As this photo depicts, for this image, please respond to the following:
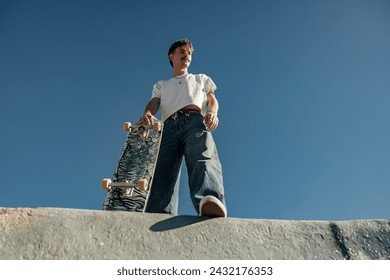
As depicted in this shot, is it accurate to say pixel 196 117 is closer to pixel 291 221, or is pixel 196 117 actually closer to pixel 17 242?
pixel 291 221

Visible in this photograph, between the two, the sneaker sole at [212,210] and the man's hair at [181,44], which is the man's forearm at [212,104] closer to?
the man's hair at [181,44]

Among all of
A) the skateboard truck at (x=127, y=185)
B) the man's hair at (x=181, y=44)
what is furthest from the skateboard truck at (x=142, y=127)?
the man's hair at (x=181, y=44)

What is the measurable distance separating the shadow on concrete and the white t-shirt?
5.49 feet

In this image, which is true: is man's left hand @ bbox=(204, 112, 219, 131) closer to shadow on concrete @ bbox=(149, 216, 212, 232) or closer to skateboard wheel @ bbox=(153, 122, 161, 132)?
skateboard wheel @ bbox=(153, 122, 161, 132)

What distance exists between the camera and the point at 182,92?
3916mm

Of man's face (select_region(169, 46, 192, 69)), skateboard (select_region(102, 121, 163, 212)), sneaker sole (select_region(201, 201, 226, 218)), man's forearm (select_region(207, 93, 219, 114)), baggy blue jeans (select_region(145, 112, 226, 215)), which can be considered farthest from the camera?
man's face (select_region(169, 46, 192, 69))

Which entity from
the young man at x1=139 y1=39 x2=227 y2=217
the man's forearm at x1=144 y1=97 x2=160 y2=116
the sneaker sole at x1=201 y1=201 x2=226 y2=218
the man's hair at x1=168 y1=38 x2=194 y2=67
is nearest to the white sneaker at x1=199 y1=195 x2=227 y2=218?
the sneaker sole at x1=201 y1=201 x2=226 y2=218

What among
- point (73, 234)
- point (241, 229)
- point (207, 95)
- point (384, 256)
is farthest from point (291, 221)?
point (207, 95)

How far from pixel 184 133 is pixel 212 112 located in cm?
34

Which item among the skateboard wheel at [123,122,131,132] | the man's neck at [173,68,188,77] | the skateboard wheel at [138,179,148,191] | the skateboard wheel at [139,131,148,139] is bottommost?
the skateboard wheel at [138,179,148,191]

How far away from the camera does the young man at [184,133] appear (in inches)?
121

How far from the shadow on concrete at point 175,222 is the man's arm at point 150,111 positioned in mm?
1548

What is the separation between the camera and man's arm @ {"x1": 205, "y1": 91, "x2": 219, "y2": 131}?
3.47 metres
